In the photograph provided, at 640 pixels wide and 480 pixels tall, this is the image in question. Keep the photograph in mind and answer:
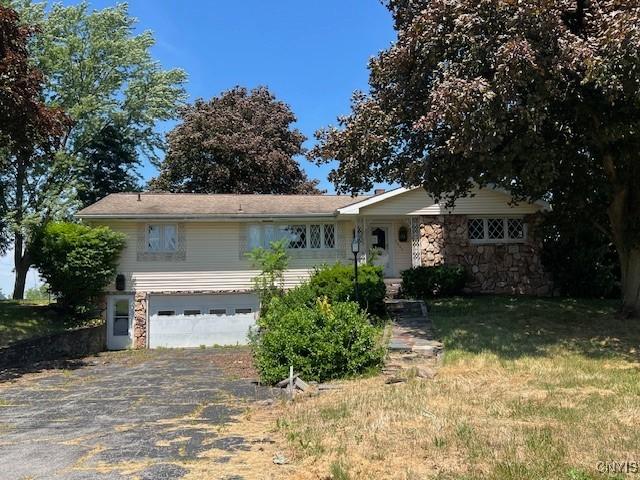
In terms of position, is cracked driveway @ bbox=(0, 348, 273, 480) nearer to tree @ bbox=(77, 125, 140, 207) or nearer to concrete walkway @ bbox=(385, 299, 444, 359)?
concrete walkway @ bbox=(385, 299, 444, 359)

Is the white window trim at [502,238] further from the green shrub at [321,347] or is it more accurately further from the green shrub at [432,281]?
the green shrub at [321,347]

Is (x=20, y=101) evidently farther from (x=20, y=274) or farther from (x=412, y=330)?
(x=20, y=274)

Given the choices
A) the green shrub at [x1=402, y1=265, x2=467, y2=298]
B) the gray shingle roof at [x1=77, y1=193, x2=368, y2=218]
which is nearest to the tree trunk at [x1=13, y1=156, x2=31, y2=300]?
the gray shingle roof at [x1=77, y1=193, x2=368, y2=218]

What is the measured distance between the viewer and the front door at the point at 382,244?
2016cm

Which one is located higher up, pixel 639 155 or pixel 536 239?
pixel 639 155

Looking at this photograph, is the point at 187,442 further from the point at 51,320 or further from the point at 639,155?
the point at 51,320

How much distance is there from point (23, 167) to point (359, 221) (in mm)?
15757

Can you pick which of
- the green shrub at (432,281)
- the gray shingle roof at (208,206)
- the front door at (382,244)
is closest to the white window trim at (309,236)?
the gray shingle roof at (208,206)

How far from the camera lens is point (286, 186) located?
31422 millimetres

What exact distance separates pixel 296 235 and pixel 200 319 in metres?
4.35

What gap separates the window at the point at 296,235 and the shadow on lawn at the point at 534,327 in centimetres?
468

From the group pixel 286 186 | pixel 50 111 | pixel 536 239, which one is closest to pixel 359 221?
pixel 536 239

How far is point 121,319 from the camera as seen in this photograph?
61.5 feet

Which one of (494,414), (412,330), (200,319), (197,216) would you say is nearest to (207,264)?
(197,216)
